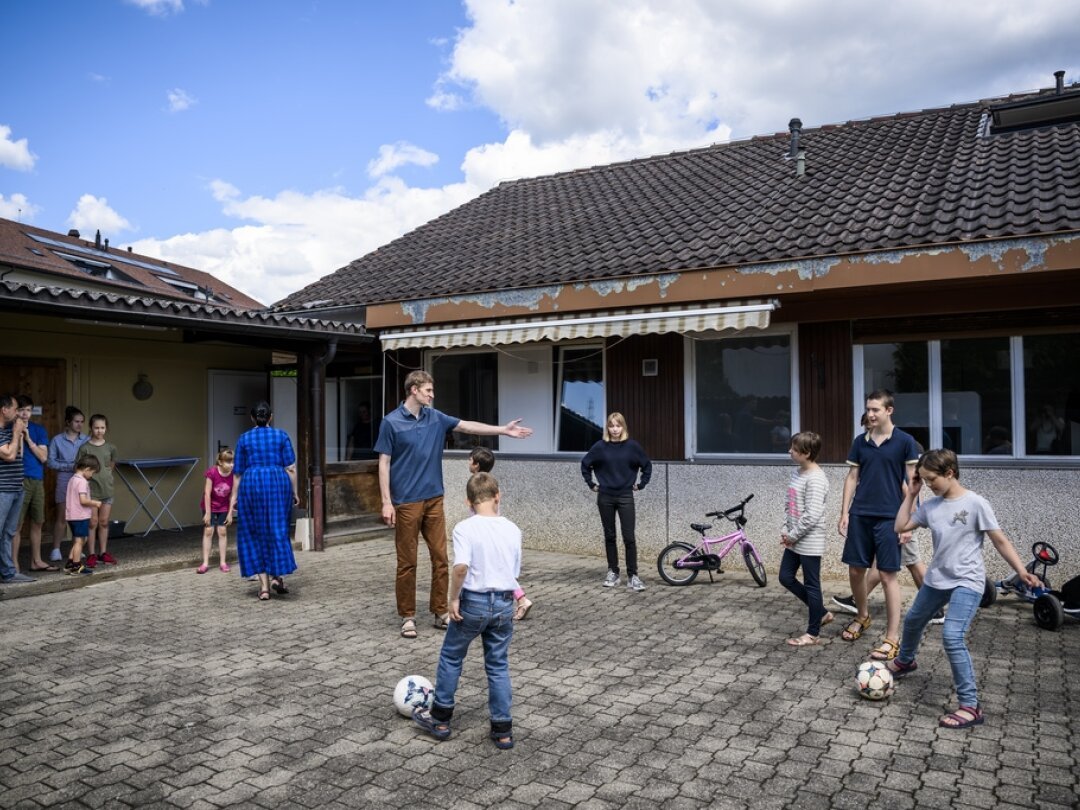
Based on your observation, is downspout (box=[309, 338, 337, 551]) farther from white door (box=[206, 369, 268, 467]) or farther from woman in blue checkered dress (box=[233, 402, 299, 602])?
woman in blue checkered dress (box=[233, 402, 299, 602])

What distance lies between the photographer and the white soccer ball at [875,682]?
4941 millimetres

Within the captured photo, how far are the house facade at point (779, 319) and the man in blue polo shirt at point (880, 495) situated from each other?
2.71 m

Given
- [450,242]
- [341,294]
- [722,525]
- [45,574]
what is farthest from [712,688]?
[450,242]

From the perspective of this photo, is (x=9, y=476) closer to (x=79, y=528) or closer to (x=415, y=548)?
(x=79, y=528)

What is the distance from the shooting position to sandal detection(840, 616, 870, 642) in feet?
20.6

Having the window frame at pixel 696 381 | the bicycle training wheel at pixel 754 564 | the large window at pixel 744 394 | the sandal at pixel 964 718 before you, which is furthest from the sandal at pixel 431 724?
the large window at pixel 744 394

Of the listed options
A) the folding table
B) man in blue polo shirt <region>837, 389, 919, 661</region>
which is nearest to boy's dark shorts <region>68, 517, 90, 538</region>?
the folding table

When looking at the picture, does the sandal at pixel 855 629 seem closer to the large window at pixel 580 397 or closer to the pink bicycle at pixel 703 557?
the pink bicycle at pixel 703 557

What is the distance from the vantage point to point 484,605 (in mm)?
4309

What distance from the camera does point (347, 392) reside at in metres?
13.6

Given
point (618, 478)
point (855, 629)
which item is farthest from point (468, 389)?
point (855, 629)

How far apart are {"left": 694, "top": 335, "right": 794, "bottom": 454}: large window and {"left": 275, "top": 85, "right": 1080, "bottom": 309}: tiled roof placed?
1.22m

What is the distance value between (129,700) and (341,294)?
326 inches

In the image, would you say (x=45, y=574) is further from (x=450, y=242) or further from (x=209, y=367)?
(x=450, y=242)
